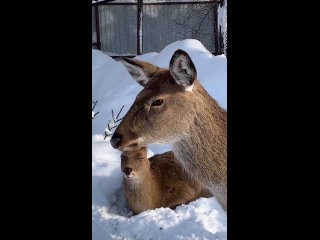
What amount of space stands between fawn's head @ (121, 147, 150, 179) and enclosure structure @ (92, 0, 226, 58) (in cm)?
45

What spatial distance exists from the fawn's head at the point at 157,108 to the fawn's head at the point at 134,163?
0.12m

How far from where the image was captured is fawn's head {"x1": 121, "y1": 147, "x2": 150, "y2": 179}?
103 inches

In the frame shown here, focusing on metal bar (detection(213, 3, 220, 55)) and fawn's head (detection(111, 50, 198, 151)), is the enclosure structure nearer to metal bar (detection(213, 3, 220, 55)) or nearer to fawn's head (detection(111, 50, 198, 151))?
metal bar (detection(213, 3, 220, 55))

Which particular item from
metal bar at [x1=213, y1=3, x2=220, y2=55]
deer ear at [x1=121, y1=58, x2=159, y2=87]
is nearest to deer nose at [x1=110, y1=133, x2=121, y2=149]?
deer ear at [x1=121, y1=58, x2=159, y2=87]

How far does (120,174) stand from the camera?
9.02 ft

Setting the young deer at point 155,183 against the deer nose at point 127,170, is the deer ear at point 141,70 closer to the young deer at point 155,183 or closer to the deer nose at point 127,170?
the young deer at point 155,183

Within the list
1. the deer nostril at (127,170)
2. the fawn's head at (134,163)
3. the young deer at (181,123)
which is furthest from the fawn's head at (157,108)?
the deer nostril at (127,170)

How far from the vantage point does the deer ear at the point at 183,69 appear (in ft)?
7.52

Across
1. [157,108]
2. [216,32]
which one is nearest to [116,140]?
[157,108]
